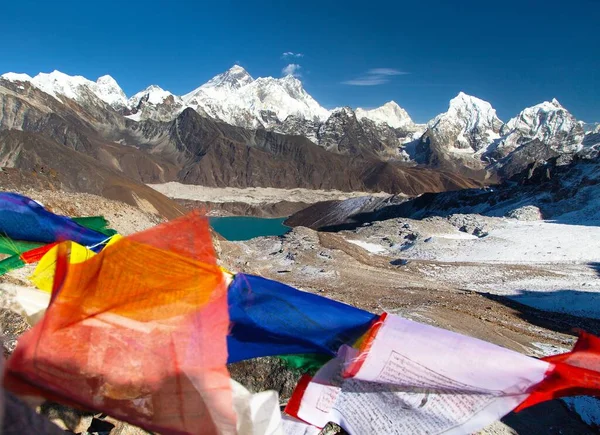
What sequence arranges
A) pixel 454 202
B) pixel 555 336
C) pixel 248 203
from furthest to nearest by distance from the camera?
pixel 248 203, pixel 454 202, pixel 555 336

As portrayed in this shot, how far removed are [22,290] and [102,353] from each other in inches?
40.0

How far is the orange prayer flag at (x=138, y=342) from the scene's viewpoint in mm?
1828

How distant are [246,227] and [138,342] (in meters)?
76.2

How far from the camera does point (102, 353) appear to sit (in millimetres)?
1893

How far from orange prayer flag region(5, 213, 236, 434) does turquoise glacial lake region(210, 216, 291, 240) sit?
59.2 m

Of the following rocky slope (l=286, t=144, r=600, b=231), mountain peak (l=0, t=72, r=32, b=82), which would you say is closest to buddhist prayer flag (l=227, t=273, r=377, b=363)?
rocky slope (l=286, t=144, r=600, b=231)

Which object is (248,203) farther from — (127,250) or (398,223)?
(127,250)

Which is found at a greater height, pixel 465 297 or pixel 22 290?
pixel 22 290

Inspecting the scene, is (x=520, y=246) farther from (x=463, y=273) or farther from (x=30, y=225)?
(x=30, y=225)

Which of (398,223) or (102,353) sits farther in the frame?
(398,223)

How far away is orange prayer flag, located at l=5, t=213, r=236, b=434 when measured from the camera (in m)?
1.83

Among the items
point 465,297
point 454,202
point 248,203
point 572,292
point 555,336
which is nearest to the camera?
point 555,336

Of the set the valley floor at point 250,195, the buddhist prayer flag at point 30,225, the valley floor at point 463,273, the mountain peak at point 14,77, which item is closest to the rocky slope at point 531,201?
the valley floor at point 463,273

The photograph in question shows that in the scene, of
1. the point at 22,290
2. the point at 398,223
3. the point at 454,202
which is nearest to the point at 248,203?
the point at 454,202
